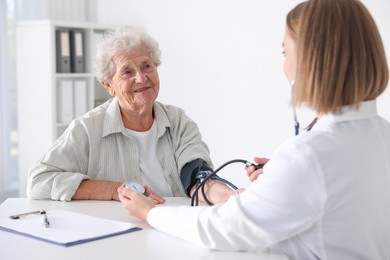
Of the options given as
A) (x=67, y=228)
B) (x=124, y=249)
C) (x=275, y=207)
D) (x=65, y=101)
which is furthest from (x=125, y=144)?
(x=65, y=101)

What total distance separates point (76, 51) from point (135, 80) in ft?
7.24

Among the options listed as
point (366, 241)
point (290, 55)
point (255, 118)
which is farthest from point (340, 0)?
point (255, 118)

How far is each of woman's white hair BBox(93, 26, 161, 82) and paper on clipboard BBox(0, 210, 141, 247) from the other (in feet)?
2.85

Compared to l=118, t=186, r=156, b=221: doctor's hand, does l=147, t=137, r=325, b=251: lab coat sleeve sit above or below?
above

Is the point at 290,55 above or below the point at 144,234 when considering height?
above

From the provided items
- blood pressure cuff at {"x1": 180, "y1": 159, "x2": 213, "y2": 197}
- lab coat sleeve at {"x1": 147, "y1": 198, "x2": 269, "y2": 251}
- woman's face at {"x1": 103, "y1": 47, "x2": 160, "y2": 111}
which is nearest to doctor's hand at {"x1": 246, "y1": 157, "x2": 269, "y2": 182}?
lab coat sleeve at {"x1": 147, "y1": 198, "x2": 269, "y2": 251}

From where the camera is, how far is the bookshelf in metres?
4.51

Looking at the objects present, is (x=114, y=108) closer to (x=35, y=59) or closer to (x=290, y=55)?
(x=290, y=55)

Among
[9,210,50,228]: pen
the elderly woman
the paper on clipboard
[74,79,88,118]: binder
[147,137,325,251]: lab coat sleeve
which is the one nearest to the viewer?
[147,137,325,251]: lab coat sleeve

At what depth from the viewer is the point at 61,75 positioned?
4.56 metres

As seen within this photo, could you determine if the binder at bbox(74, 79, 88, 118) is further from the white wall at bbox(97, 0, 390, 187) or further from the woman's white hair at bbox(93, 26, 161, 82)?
the woman's white hair at bbox(93, 26, 161, 82)

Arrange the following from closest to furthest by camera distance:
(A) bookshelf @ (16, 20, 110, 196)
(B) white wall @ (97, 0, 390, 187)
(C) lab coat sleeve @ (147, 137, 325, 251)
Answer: (C) lab coat sleeve @ (147, 137, 325, 251) → (B) white wall @ (97, 0, 390, 187) → (A) bookshelf @ (16, 20, 110, 196)

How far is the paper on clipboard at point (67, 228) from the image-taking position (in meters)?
1.68

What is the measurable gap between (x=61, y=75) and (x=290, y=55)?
10.7 ft
